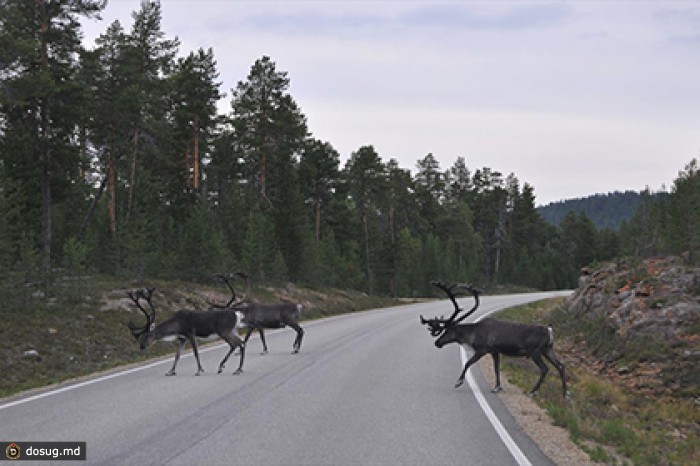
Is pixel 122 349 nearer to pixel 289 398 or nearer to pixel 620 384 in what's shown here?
pixel 289 398

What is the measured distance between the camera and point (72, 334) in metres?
19.4

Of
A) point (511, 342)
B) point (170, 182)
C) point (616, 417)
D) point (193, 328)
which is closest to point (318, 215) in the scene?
point (170, 182)

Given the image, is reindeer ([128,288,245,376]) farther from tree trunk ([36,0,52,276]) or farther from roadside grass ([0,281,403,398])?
tree trunk ([36,0,52,276])

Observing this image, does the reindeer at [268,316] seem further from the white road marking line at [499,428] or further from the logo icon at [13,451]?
the logo icon at [13,451]

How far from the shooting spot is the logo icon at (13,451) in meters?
7.16

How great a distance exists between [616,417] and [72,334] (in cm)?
1565

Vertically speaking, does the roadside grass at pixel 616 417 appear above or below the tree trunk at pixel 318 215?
below

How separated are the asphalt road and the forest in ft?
37.0

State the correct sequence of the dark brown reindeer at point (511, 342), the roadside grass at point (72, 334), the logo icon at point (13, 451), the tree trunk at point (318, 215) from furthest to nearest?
1. the tree trunk at point (318, 215)
2. the roadside grass at point (72, 334)
3. the dark brown reindeer at point (511, 342)
4. the logo icon at point (13, 451)

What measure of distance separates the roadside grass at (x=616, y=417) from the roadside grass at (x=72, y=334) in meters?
10.6

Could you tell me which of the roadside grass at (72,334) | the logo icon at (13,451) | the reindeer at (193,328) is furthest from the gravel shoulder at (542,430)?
the roadside grass at (72,334)

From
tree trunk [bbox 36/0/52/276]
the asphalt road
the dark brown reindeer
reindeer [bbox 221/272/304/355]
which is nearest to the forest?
tree trunk [bbox 36/0/52/276]

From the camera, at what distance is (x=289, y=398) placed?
34.9 feet

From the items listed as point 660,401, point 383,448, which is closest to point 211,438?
point 383,448
